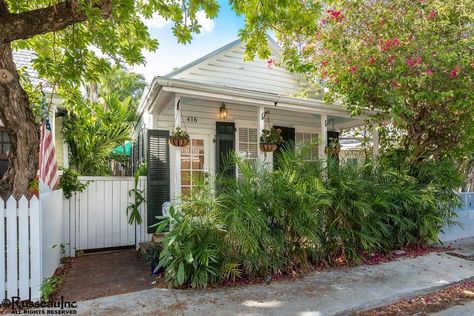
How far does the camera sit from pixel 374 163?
633 cm

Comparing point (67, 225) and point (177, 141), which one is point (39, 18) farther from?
point (67, 225)

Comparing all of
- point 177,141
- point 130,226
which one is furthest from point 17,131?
point 130,226

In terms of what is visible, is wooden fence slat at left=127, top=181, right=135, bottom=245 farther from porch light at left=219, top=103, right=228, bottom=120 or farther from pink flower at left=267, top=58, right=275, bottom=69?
pink flower at left=267, top=58, right=275, bottom=69

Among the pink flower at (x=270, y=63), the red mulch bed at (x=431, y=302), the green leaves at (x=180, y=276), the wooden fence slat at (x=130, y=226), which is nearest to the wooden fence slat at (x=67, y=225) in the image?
the wooden fence slat at (x=130, y=226)

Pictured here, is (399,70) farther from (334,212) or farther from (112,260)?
(112,260)

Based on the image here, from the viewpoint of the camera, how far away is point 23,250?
353 centimetres

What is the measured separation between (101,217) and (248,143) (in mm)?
3975

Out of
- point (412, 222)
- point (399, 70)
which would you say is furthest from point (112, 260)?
point (399, 70)

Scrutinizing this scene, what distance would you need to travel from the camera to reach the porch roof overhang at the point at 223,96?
5570 millimetres

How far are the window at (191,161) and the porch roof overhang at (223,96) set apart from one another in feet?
3.77

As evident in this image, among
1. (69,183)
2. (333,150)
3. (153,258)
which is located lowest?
(153,258)

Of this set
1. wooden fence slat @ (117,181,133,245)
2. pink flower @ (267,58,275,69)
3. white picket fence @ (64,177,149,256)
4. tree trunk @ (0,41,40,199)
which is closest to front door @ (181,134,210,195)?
white picket fence @ (64,177,149,256)

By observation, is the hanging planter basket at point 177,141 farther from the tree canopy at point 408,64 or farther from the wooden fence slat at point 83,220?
the tree canopy at point 408,64

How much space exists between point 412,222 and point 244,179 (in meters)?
3.73
